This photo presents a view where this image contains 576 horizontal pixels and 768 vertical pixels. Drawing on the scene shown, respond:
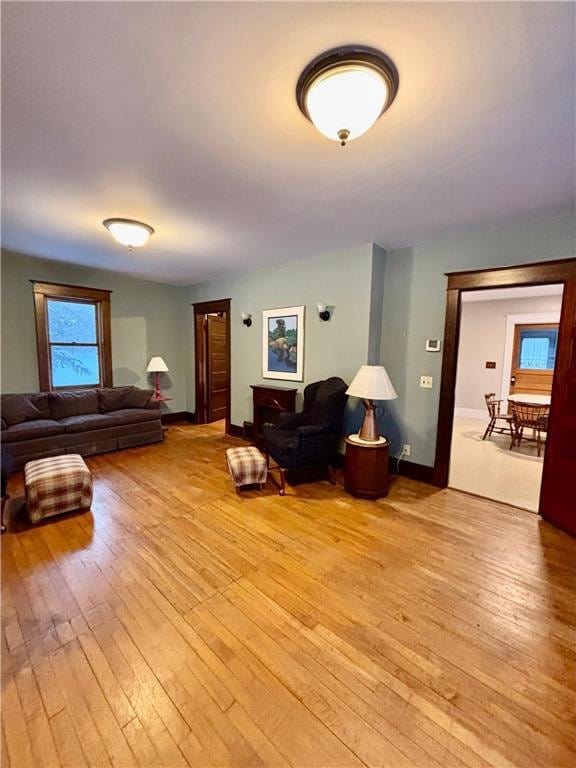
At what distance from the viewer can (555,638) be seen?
161cm

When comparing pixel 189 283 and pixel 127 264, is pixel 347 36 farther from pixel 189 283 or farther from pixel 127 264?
pixel 189 283

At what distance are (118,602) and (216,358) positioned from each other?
4.69 meters

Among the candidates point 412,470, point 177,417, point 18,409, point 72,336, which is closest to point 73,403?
point 18,409

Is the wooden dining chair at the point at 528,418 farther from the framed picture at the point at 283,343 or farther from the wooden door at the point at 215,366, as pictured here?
the wooden door at the point at 215,366

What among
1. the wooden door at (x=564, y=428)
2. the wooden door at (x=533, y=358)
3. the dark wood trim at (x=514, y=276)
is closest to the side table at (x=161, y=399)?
the dark wood trim at (x=514, y=276)

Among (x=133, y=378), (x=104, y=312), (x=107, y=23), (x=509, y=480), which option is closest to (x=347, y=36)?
(x=107, y=23)

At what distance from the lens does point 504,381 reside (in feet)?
21.4

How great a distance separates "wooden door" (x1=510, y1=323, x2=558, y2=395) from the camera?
19.9 feet

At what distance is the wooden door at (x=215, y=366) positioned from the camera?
5949mm

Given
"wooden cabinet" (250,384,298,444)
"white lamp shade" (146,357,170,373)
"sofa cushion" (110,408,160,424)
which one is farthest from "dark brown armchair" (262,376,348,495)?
"white lamp shade" (146,357,170,373)

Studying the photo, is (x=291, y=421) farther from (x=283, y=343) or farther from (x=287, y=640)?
(x=287, y=640)

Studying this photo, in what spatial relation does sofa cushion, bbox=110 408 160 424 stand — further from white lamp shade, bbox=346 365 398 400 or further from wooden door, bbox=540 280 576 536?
wooden door, bbox=540 280 576 536

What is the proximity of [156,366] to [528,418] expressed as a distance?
6.01 meters

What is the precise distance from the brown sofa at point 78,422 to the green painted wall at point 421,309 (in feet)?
11.6
